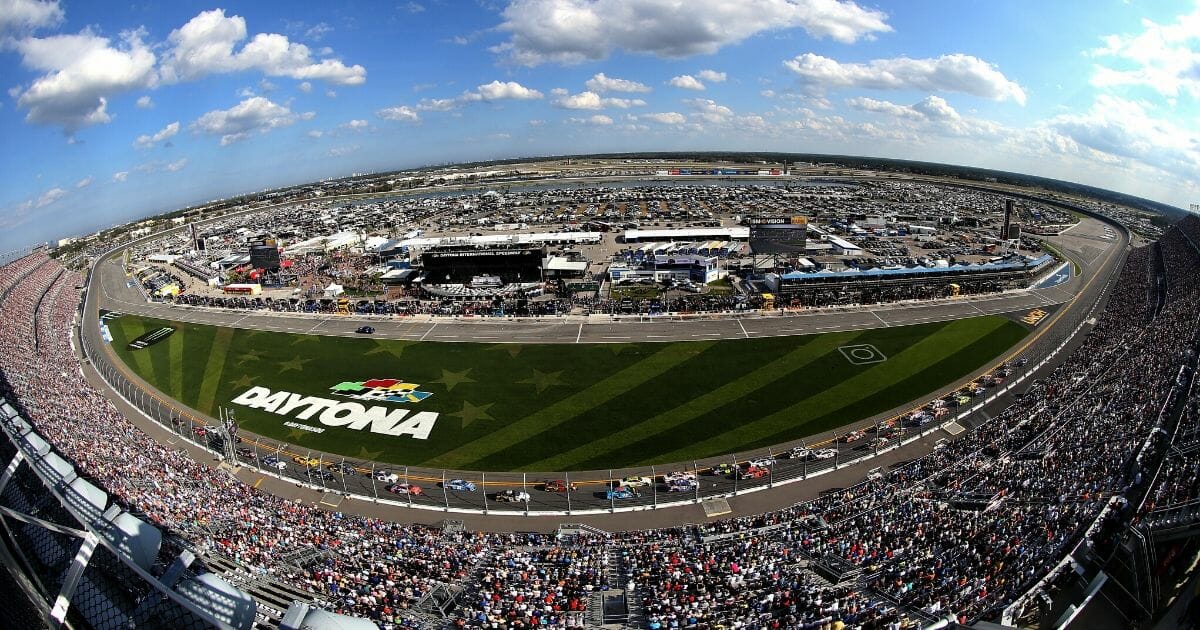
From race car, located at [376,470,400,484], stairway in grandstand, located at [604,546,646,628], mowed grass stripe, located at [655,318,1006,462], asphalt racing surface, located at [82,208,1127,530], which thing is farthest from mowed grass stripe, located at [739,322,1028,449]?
race car, located at [376,470,400,484]

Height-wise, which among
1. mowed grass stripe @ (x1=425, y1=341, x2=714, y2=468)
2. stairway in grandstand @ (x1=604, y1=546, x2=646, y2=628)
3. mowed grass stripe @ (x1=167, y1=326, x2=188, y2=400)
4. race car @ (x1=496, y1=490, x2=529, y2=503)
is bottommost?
race car @ (x1=496, y1=490, x2=529, y2=503)

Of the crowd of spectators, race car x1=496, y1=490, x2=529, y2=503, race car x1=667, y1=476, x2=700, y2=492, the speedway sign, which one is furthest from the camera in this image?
the speedway sign

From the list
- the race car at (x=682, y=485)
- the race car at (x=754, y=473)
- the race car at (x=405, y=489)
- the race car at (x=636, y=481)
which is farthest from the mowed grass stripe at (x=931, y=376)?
the race car at (x=405, y=489)

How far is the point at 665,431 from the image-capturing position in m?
37.0

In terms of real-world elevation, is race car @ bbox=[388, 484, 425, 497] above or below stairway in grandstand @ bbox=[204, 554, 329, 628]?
below

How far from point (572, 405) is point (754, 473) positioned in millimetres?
14641

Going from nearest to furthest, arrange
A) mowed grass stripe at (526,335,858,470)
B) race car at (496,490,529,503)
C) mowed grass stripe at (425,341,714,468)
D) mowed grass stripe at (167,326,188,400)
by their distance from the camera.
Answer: race car at (496,490,529,503) < mowed grass stripe at (526,335,858,470) < mowed grass stripe at (425,341,714,468) < mowed grass stripe at (167,326,188,400)

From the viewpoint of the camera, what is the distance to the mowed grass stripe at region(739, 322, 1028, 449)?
121 ft

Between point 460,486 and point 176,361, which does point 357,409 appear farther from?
point 176,361

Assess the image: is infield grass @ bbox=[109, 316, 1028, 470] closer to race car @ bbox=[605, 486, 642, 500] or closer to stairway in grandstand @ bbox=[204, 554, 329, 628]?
race car @ bbox=[605, 486, 642, 500]

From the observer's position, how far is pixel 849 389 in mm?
41875

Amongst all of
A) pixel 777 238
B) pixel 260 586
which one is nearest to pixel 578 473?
pixel 260 586

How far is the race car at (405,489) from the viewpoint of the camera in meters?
31.2

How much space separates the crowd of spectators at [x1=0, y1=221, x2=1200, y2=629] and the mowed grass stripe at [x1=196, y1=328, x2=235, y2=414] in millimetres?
8642
